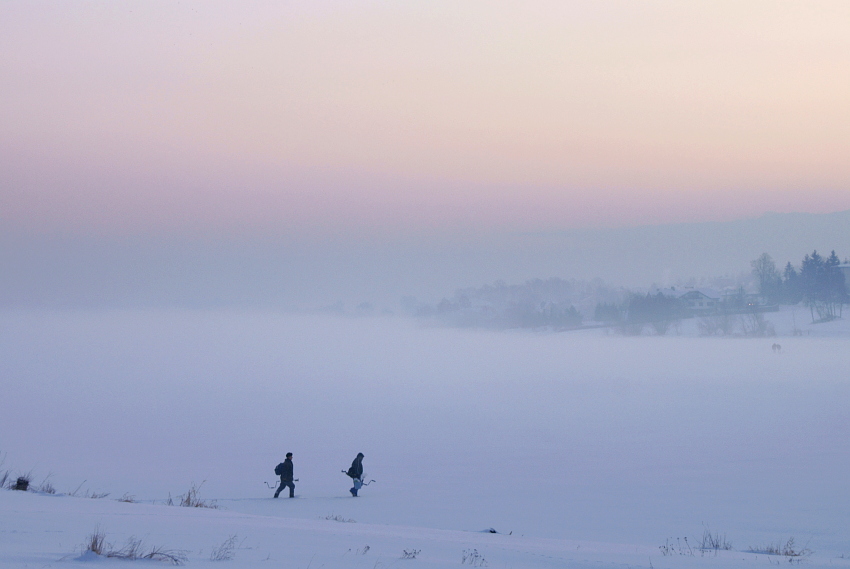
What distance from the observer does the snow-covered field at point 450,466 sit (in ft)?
31.4

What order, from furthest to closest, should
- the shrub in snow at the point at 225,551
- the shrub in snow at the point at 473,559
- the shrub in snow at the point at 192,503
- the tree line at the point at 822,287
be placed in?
the tree line at the point at 822,287, the shrub in snow at the point at 192,503, the shrub in snow at the point at 473,559, the shrub in snow at the point at 225,551

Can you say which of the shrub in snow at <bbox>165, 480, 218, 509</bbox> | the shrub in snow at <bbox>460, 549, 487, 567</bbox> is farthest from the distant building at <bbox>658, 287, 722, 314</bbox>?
the shrub in snow at <bbox>460, 549, 487, 567</bbox>

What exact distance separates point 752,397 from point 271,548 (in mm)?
67720

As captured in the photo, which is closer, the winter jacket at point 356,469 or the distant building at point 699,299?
the winter jacket at point 356,469

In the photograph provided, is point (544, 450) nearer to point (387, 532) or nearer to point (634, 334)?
point (387, 532)

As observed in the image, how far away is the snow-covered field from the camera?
31.4 ft

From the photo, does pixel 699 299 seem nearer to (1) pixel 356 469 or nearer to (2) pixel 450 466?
(2) pixel 450 466

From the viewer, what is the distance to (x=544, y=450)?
35.2m

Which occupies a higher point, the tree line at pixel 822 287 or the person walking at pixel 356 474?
the tree line at pixel 822 287

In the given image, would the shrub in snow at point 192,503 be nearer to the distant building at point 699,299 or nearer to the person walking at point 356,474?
the person walking at point 356,474

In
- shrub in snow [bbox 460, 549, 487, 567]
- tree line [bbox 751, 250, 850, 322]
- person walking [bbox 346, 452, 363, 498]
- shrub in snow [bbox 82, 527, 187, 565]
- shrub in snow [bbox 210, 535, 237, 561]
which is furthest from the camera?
tree line [bbox 751, 250, 850, 322]

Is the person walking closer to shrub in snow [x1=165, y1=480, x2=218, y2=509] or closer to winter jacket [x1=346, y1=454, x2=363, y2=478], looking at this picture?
winter jacket [x1=346, y1=454, x2=363, y2=478]

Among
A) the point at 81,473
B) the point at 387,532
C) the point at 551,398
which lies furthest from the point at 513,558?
the point at 551,398

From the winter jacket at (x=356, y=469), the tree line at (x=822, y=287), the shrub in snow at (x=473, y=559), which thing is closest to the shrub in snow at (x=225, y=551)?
the shrub in snow at (x=473, y=559)
